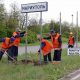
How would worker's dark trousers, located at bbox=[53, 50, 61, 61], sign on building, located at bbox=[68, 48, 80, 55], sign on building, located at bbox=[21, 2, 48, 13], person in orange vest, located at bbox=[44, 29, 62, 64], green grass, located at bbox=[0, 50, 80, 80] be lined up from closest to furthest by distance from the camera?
green grass, located at bbox=[0, 50, 80, 80], sign on building, located at bbox=[21, 2, 48, 13], person in orange vest, located at bbox=[44, 29, 62, 64], worker's dark trousers, located at bbox=[53, 50, 61, 61], sign on building, located at bbox=[68, 48, 80, 55]

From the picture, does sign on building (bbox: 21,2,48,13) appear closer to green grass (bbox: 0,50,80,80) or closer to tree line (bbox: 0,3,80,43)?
green grass (bbox: 0,50,80,80)

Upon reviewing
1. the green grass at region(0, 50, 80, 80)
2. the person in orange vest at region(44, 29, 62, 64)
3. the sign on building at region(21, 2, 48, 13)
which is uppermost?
the sign on building at region(21, 2, 48, 13)

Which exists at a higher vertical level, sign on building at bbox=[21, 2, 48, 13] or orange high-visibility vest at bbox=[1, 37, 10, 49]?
sign on building at bbox=[21, 2, 48, 13]

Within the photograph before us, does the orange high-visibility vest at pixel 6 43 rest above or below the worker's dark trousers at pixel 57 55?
above

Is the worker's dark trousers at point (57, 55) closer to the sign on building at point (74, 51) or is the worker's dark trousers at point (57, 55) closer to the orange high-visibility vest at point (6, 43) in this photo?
the orange high-visibility vest at point (6, 43)

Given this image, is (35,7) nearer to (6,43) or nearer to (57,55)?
(6,43)

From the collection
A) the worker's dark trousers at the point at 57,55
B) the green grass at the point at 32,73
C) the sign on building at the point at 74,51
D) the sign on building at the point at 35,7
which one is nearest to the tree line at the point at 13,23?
the sign on building at the point at 74,51

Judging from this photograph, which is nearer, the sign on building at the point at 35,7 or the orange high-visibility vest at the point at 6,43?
the sign on building at the point at 35,7

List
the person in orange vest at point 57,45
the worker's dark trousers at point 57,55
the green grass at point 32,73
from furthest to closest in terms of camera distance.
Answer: the worker's dark trousers at point 57,55 → the person in orange vest at point 57,45 → the green grass at point 32,73

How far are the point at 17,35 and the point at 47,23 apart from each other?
5574cm

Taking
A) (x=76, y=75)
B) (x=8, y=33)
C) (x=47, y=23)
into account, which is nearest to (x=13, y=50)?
(x=76, y=75)

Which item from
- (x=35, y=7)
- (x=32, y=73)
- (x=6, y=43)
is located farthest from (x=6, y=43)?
(x=32, y=73)

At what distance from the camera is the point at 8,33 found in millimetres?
50188

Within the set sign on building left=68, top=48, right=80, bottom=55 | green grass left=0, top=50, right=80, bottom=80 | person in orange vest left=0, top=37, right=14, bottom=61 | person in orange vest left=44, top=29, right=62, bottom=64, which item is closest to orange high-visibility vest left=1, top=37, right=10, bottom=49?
person in orange vest left=0, top=37, right=14, bottom=61
